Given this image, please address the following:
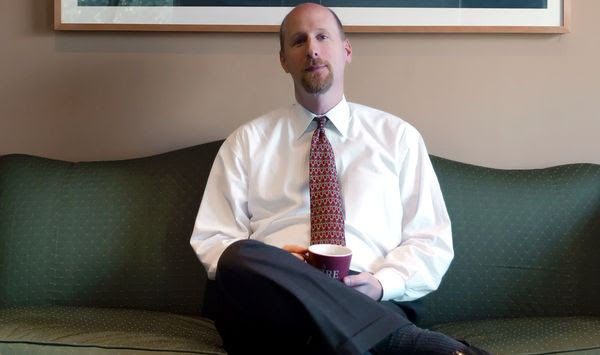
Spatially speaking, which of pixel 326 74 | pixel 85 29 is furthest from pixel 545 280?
pixel 85 29

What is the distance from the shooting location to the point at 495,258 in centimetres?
200

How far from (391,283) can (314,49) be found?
677 mm

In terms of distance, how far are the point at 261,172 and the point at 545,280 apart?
0.90m

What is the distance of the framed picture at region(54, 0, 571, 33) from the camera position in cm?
222

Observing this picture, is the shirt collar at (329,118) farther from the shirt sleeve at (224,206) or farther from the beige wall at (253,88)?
the beige wall at (253,88)

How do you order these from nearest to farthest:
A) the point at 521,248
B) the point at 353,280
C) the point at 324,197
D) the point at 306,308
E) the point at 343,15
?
1. the point at 306,308
2. the point at 353,280
3. the point at 324,197
4. the point at 521,248
5. the point at 343,15

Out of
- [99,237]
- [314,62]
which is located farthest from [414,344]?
[99,237]

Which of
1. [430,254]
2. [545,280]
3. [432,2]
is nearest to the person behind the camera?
[430,254]

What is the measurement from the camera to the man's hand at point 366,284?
1520mm

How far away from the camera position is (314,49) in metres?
1.85

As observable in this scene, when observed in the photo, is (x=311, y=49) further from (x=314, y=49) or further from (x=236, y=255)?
(x=236, y=255)

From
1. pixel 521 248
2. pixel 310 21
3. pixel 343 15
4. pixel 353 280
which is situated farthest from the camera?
pixel 343 15

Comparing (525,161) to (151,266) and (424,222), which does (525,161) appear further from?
(151,266)

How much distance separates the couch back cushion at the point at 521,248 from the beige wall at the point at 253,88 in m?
0.26
